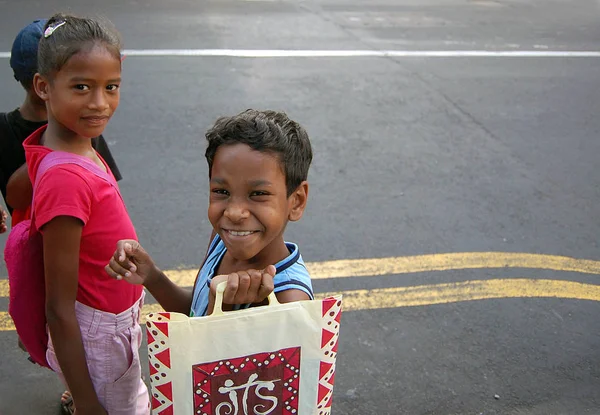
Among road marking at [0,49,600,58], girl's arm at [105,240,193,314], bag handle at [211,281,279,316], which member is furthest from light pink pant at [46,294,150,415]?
road marking at [0,49,600,58]

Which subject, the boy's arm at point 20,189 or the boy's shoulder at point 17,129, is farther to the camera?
the boy's shoulder at point 17,129

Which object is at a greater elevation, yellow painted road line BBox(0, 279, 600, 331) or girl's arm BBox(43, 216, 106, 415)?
girl's arm BBox(43, 216, 106, 415)

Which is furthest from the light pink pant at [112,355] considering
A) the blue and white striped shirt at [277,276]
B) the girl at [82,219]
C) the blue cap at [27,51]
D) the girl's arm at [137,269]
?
the blue cap at [27,51]

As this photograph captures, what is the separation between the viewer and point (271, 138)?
1.71 meters

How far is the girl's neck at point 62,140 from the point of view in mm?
2023

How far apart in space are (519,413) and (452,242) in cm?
157

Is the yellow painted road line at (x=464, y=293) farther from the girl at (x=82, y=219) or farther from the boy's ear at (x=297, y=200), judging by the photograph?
the boy's ear at (x=297, y=200)

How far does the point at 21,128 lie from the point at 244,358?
1441 mm

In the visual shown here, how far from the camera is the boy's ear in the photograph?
5.96 feet

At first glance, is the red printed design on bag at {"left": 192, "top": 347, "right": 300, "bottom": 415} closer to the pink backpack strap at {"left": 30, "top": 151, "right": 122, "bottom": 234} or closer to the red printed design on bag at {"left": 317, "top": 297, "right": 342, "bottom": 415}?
the red printed design on bag at {"left": 317, "top": 297, "right": 342, "bottom": 415}

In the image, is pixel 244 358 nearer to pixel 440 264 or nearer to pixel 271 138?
pixel 271 138

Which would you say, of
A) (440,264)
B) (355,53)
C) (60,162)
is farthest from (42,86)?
(355,53)

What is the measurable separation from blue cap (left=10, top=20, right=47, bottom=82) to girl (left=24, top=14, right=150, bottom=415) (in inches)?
10.7

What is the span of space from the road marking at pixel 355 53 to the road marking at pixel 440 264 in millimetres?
4372
